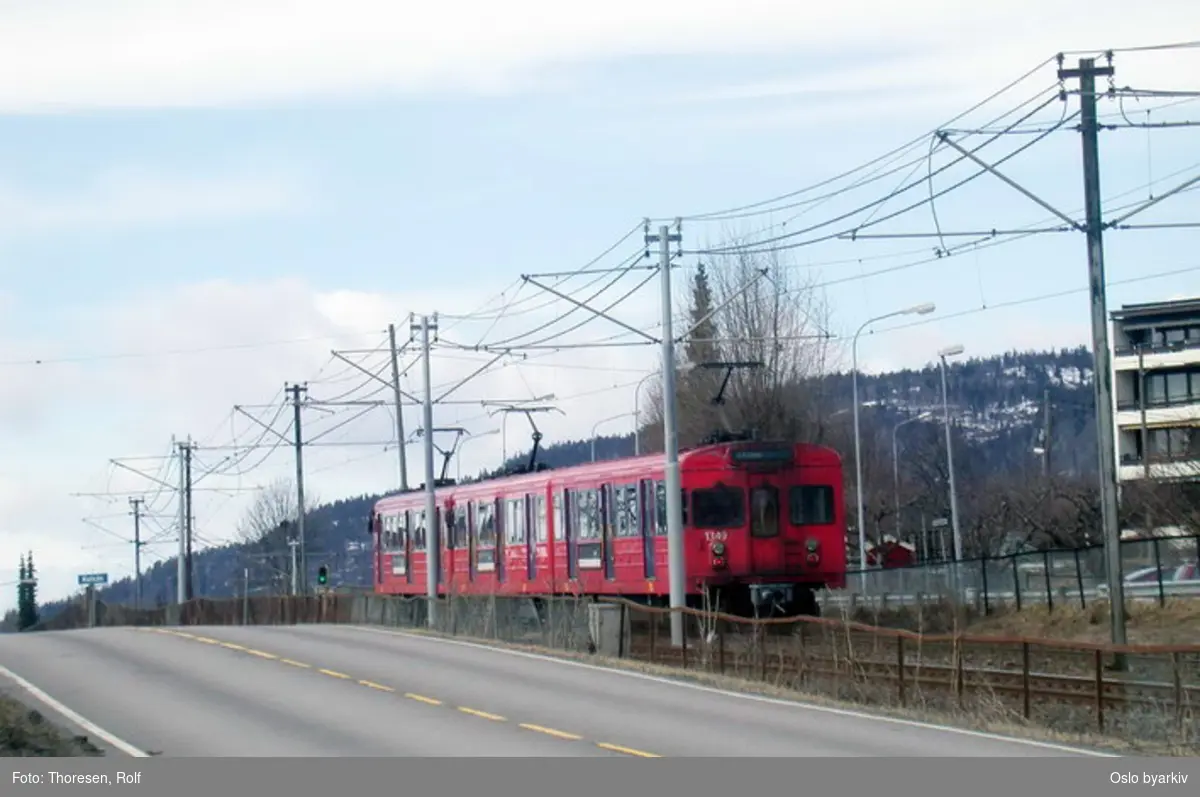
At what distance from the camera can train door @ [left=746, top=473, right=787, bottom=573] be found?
3500 centimetres

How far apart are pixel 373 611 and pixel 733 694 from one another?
21.3m

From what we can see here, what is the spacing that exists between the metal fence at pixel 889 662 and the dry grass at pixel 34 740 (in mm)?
9429

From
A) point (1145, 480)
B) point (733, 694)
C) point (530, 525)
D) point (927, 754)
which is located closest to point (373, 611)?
point (530, 525)

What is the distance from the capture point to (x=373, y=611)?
4375 centimetres

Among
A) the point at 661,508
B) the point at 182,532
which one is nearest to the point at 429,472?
the point at 661,508

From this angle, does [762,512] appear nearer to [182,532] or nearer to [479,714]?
[479,714]

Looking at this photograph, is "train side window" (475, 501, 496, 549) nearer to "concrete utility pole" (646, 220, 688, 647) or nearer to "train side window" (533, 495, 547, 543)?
"train side window" (533, 495, 547, 543)

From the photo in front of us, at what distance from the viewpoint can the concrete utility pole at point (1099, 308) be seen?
29.1 metres

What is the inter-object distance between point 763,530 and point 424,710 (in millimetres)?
14709

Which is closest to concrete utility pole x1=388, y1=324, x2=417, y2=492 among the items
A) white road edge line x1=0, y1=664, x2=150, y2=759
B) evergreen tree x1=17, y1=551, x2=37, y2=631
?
white road edge line x1=0, y1=664, x2=150, y2=759

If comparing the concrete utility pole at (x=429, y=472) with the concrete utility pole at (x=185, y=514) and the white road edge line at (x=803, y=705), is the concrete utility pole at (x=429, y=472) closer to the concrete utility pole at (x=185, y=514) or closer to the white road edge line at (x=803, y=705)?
the white road edge line at (x=803, y=705)

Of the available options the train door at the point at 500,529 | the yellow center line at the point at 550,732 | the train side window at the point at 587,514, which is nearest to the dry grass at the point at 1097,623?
the train side window at the point at 587,514
